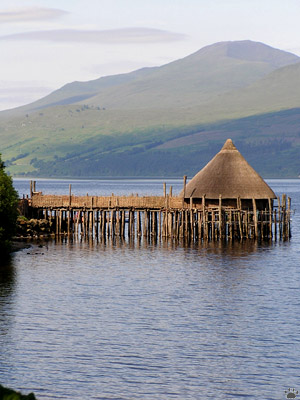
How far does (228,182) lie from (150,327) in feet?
124

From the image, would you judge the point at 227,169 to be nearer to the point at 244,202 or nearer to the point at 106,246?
the point at 244,202

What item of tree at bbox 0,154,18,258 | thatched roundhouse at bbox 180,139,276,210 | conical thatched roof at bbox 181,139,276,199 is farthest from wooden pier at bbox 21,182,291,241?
tree at bbox 0,154,18,258

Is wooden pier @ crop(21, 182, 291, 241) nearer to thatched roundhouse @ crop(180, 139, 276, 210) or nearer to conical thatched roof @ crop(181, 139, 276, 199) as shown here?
thatched roundhouse @ crop(180, 139, 276, 210)

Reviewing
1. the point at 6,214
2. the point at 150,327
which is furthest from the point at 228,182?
the point at 150,327

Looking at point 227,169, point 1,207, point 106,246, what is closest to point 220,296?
point 1,207

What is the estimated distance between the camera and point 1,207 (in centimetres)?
5550

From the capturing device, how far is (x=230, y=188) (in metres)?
70.9

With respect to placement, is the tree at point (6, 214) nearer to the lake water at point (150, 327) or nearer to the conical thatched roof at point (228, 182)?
the lake water at point (150, 327)

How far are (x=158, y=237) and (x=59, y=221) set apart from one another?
9.48 m

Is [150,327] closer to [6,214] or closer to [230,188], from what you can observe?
[6,214]

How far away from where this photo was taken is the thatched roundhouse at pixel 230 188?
7075 cm

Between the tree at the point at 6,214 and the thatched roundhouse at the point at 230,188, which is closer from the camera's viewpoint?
the tree at the point at 6,214

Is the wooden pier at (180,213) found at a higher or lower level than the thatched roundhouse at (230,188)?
lower

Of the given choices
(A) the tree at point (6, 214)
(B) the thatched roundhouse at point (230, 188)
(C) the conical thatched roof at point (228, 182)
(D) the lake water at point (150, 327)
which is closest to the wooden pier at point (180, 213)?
(B) the thatched roundhouse at point (230, 188)
